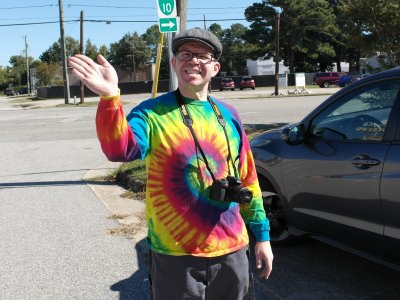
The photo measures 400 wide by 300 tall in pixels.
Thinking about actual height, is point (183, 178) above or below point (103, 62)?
below

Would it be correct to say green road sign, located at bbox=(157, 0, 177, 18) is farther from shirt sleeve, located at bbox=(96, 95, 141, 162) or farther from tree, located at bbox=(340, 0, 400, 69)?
shirt sleeve, located at bbox=(96, 95, 141, 162)

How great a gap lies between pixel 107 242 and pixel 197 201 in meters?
3.08

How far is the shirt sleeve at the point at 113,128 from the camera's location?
5.82 feet

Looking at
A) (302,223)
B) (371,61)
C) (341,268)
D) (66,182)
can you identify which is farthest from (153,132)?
(371,61)

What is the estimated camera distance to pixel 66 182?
26.2 ft

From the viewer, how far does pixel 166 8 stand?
6996 millimetres

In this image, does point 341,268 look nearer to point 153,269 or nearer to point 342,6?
point 153,269

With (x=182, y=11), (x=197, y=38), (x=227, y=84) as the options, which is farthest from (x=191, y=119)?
(x=227, y=84)

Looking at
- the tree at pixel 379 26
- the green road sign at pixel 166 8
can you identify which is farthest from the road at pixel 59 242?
the tree at pixel 379 26

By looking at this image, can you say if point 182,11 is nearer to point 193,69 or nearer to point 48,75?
point 193,69

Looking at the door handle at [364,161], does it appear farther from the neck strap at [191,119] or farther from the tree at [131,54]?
the tree at [131,54]

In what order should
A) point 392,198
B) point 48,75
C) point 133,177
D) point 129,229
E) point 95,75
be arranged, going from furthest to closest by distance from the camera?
point 48,75
point 133,177
point 129,229
point 392,198
point 95,75

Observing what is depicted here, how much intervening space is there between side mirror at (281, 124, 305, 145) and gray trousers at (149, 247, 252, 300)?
6.25ft

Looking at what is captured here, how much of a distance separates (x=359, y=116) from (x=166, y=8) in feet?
13.2
